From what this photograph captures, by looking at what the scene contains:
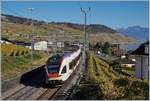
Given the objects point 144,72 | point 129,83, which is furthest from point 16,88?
point 129,83

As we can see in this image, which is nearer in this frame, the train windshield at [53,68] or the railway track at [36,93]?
the railway track at [36,93]

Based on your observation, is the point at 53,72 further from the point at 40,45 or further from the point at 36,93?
the point at 40,45

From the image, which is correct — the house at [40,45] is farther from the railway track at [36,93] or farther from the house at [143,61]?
the railway track at [36,93]

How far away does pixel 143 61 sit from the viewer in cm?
3962

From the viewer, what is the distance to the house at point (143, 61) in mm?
38188

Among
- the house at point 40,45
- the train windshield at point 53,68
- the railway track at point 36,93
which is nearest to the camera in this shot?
the railway track at point 36,93

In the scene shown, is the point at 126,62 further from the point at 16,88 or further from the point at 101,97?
the point at 101,97

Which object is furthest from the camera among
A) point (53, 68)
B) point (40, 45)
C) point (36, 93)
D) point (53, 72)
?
point (40, 45)

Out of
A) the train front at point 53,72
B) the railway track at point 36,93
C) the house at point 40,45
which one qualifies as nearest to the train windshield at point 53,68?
the train front at point 53,72

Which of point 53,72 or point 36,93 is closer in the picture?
point 36,93

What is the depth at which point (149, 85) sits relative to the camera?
2317 centimetres

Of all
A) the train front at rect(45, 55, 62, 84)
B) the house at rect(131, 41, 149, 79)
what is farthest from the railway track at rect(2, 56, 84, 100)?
the house at rect(131, 41, 149, 79)

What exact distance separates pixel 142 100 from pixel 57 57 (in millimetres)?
20005

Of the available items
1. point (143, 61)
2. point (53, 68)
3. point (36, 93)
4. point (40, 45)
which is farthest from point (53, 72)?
point (40, 45)
